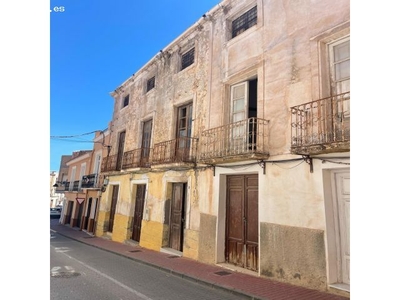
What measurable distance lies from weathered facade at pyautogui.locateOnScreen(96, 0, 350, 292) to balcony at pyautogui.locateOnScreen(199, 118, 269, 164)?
36mm

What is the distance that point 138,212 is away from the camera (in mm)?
11742

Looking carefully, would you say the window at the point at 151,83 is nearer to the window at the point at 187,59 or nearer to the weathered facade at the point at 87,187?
the window at the point at 187,59

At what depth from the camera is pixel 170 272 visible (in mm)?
6488

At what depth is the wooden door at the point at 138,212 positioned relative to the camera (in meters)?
11.4

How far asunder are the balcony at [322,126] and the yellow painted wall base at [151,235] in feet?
19.9

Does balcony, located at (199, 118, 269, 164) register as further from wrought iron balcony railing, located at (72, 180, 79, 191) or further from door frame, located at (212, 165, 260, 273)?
wrought iron balcony railing, located at (72, 180, 79, 191)

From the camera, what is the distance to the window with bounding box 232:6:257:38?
7.62 m

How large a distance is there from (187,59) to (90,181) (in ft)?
35.5

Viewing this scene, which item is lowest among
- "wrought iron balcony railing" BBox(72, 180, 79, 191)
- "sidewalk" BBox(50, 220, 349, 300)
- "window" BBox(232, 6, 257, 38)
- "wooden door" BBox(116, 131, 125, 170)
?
"sidewalk" BBox(50, 220, 349, 300)

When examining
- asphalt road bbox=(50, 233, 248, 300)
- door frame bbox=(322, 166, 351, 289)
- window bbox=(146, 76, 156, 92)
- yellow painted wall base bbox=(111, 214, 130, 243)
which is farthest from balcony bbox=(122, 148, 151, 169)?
door frame bbox=(322, 166, 351, 289)

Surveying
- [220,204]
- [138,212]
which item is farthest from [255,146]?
[138,212]

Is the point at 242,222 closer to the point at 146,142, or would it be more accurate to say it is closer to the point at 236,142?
the point at 236,142
